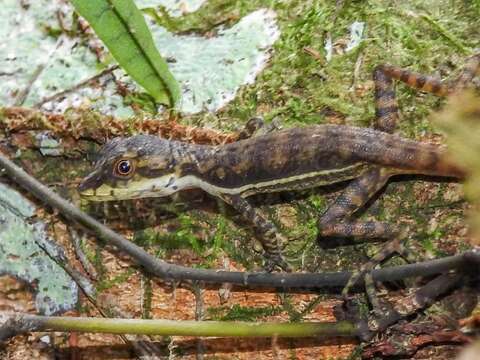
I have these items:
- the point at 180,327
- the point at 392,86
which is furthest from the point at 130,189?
the point at 392,86

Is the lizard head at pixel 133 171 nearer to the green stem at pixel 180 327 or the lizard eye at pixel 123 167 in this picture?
the lizard eye at pixel 123 167

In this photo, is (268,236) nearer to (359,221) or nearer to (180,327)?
(359,221)

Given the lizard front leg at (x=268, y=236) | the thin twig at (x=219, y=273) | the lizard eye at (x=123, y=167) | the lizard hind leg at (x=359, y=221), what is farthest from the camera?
the lizard eye at (x=123, y=167)

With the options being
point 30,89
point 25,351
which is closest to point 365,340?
point 25,351

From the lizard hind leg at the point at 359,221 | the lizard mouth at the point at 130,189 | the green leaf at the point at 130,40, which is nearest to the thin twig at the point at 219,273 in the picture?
the lizard mouth at the point at 130,189

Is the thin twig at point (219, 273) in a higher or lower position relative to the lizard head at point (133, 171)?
lower

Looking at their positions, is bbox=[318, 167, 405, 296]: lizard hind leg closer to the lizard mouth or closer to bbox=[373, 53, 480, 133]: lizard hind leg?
bbox=[373, 53, 480, 133]: lizard hind leg

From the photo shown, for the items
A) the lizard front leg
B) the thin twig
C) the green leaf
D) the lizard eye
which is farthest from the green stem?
the green leaf
